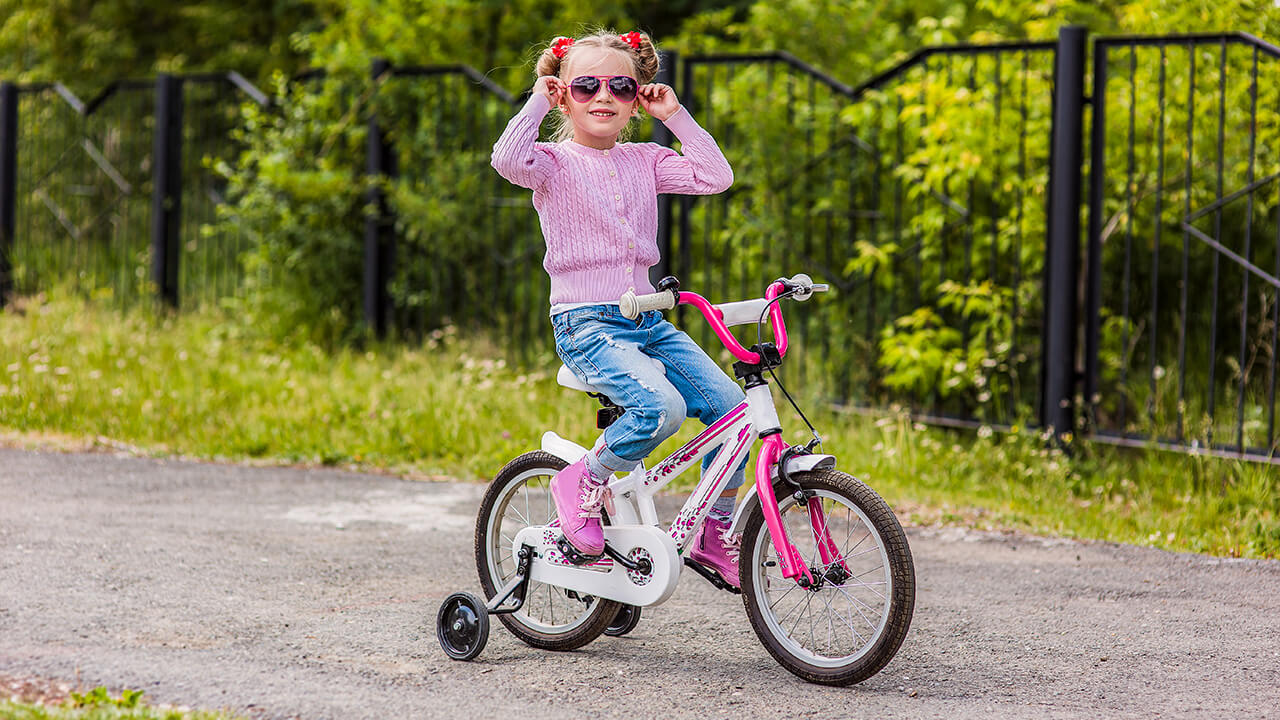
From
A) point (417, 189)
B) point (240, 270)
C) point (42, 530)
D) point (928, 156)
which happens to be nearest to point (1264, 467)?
point (928, 156)

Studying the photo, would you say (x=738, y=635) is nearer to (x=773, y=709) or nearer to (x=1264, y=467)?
(x=773, y=709)

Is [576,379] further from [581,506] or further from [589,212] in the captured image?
[589,212]

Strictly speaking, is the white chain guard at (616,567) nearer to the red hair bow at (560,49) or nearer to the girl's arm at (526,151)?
the girl's arm at (526,151)

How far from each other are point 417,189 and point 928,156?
12.8 feet

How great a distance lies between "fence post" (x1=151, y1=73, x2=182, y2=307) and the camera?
11.1m

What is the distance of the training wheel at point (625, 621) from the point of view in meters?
4.34

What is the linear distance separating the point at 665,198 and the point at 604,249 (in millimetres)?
4661

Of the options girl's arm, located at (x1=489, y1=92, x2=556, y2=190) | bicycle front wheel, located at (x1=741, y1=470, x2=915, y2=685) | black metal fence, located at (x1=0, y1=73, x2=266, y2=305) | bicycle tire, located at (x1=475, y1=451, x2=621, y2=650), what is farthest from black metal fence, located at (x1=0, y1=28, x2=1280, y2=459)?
girl's arm, located at (x1=489, y1=92, x2=556, y2=190)

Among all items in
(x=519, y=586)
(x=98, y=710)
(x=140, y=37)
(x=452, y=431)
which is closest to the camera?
(x=98, y=710)

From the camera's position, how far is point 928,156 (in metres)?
7.73

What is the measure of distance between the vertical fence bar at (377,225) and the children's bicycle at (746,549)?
5.68 m

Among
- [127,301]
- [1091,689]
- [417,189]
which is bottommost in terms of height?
[1091,689]

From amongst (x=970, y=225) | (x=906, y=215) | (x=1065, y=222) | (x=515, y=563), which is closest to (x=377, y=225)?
(x=906, y=215)

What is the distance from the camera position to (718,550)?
4.05m
